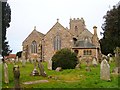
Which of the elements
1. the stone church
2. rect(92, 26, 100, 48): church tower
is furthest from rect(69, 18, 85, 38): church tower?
rect(92, 26, 100, 48): church tower

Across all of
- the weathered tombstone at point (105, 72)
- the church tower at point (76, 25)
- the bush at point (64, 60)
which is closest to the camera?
the weathered tombstone at point (105, 72)

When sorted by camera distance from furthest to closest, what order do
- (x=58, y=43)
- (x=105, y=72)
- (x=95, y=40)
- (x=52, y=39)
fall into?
(x=52, y=39) → (x=58, y=43) → (x=95, y=40) → (x=105, y=72)

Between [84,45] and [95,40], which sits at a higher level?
[95,40]

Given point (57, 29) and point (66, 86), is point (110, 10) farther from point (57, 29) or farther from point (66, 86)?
point (66, 86)

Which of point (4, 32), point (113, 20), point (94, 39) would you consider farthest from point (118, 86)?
point (94, 39)

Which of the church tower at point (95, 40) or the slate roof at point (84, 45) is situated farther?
the church tower at point (95, 40)

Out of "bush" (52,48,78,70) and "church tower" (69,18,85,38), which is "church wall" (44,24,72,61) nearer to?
"church tower" (69,18,85,38)

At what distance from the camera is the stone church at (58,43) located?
6128 centimetres

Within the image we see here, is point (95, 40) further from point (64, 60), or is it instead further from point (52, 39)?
point (64, 60)

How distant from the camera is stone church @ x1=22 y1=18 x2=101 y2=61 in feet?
201

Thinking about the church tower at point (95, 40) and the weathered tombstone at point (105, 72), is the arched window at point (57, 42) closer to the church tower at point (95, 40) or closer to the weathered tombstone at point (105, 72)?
the church tower at point (95, 40)

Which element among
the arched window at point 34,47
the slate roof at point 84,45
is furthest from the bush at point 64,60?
the arched window at point 34,47

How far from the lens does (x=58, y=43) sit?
64562 mm

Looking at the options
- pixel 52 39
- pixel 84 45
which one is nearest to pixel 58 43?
pixel 52 39
